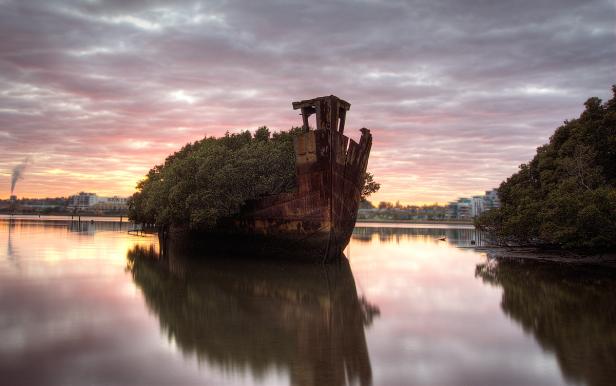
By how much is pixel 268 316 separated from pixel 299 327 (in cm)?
145

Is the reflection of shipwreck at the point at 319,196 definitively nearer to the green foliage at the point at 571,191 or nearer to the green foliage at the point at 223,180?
the green foliage at the point at 223,180

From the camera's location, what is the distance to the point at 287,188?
28234 mm

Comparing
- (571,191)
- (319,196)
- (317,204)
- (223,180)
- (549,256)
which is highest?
(223,180)

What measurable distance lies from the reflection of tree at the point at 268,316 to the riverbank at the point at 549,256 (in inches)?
518

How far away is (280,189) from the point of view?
27812 millimetres

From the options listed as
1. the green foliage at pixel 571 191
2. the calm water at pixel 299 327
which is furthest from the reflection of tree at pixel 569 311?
the green foliage at pixel 571 191

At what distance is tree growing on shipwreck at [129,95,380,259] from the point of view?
23516 mm

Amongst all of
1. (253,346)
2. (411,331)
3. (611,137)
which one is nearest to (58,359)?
(253,346)

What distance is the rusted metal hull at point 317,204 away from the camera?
76.6 ft

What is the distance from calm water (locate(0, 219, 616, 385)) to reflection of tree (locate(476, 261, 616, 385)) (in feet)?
0.15

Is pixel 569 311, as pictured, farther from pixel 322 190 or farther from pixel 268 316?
pixel 322 190

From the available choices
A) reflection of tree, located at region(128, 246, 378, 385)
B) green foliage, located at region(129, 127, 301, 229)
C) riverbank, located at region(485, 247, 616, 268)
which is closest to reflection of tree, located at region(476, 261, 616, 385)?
riverbank, located at region(485, 247, 616, 268)

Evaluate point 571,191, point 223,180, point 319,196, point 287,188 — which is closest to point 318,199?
point 319,196

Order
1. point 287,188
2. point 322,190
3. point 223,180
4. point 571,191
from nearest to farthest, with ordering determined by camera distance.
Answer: point 322,190
point 223,180
point 287,188
point 571,191
